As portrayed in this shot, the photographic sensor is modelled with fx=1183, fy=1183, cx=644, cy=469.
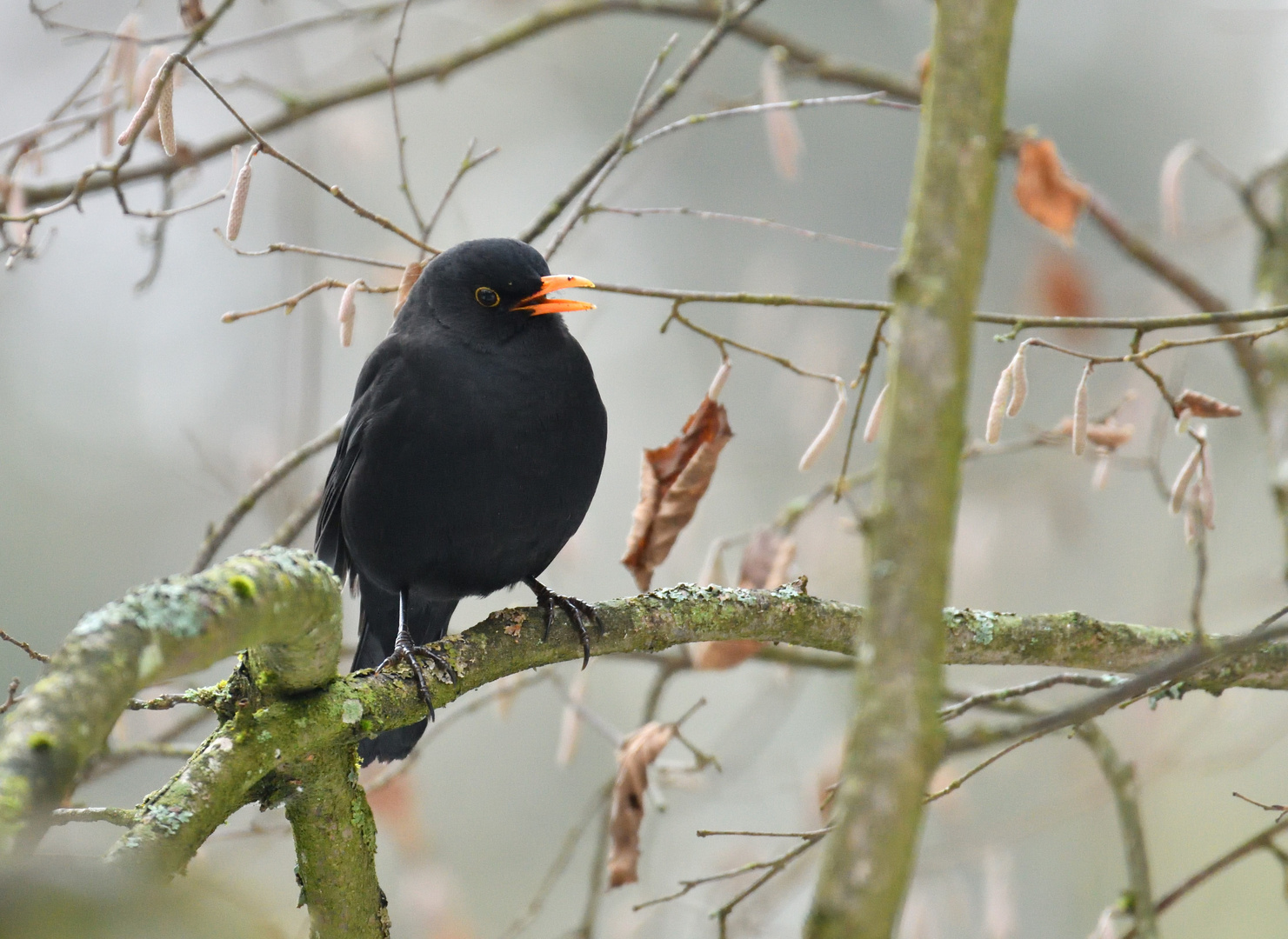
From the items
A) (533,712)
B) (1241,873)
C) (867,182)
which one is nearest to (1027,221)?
(867,182)

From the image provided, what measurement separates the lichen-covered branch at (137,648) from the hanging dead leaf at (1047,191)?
249 cm

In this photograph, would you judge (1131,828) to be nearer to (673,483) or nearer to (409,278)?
(673,483)

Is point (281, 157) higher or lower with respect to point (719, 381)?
higher

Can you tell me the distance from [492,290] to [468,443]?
560mm

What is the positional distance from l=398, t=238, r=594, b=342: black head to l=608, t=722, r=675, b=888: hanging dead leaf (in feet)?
4.20

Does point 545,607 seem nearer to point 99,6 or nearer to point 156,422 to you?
point 99,6

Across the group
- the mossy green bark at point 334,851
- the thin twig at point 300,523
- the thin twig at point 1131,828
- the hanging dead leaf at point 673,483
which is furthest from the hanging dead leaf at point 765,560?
the mossy green bark at point 334,851

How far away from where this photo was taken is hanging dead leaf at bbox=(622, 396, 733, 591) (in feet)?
10.4

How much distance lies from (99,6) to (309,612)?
6375mm

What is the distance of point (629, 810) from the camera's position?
3.10 metres

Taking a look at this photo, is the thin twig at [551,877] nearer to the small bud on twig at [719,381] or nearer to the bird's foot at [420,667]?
the bird's foot at [420,667]

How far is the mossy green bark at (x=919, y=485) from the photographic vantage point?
47.8 inches

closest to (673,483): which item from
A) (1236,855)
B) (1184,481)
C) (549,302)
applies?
(549,302)

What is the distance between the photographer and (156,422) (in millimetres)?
8945
